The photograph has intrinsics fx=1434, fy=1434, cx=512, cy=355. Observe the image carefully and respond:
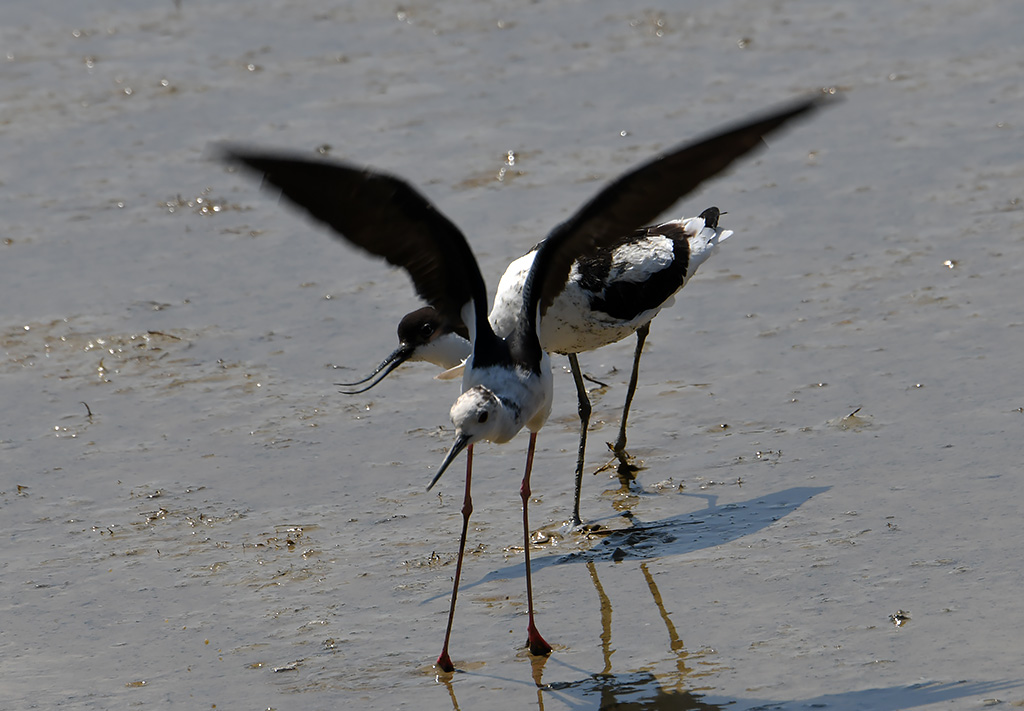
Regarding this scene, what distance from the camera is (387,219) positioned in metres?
4.67

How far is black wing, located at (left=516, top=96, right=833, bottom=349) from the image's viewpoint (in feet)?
13.7

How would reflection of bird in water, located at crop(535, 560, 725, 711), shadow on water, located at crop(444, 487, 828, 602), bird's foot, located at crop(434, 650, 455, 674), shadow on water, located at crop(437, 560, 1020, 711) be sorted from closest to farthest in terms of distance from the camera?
1. shadow on water, located at crop(437, 560, 1020, 711)
2. reflection of bird in water, located at crop(535, 560, 725, 711)
3. bird's foot, located at crop(434, 650, 455, 674)
4. shadow on water, located at crop(444, 487, 828, 602)

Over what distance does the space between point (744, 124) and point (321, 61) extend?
7.60 m

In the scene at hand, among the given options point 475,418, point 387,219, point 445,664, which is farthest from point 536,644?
point 387,219

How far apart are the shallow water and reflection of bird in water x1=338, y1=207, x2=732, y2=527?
283 mm

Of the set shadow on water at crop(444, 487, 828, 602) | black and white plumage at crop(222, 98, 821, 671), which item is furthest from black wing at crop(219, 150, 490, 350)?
shadow on water at crop(444, 487, 828, 602)

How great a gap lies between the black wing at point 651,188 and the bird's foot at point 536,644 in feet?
3.88

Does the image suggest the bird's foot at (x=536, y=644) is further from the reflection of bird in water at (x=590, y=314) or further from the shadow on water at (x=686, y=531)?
the reflection of bird in water at (x=590, y=314)

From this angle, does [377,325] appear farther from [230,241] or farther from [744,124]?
[744,124]

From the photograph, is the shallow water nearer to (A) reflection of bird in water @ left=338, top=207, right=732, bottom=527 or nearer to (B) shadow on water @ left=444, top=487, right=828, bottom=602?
(B) shadow on water @ left=444, top=487, right=828, bottom=602

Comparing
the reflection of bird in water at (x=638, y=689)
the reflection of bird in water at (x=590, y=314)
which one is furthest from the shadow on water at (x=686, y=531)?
the reflection of bird in water at (x=638, y=689)

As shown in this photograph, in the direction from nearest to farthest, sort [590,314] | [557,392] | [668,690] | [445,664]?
[668,690] → [445,664] → [590,314] → [557,392]

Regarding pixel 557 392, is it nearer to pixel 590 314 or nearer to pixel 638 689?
pixel 590 314

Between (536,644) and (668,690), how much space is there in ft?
1.65
